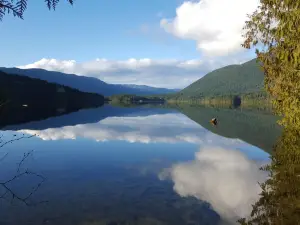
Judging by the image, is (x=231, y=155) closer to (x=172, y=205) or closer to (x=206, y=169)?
(x=206, y=169)

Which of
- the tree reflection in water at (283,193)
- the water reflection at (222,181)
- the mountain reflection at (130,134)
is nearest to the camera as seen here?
the tree reflection in water at (283,193)

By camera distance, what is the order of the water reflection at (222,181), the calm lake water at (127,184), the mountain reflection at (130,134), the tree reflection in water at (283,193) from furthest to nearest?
1. the mountain reflection at (130,134)
2. the water reflection at (222,181)
3. the calm lake water at (127,184)
4. the tree reflection in water at (283,193)

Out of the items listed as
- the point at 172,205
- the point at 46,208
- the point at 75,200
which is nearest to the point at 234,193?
the point at 172,205

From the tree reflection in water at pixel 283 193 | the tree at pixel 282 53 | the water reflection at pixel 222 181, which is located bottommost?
the water reflection at pixel 222 181

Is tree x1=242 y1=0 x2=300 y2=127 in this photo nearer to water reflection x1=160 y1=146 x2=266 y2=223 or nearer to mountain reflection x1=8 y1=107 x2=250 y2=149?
water reflection x1=160 y1=146 x2=266 y2=223

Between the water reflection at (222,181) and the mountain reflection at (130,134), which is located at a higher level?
the water reflection at (222,181)

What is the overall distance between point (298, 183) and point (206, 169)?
9499mm

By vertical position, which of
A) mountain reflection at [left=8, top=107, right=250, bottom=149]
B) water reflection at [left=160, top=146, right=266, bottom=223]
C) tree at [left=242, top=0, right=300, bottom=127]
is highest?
tree at [left=242, top=0, right=300, bottom=127]

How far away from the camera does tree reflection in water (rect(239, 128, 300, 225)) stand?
50.2 feet

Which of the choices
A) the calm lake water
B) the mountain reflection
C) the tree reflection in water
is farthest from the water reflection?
the mountain reflection

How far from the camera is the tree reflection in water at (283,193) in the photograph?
15.3 meters

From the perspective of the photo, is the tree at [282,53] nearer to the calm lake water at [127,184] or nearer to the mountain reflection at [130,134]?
the calm lake water at [127,184]

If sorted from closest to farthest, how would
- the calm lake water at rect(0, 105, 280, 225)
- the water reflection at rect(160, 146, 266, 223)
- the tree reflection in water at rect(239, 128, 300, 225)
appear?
1. the tree reflection in water at rect(239, 128, 300, 225)
2. the calm lake water at rect(0, 105, 280, 225)
3. the water reflection at rect(160, 146, 266, 223)

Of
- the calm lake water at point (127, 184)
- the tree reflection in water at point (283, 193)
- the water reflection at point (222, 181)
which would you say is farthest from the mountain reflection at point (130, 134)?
the tree reflection in water at point (283, 193)
